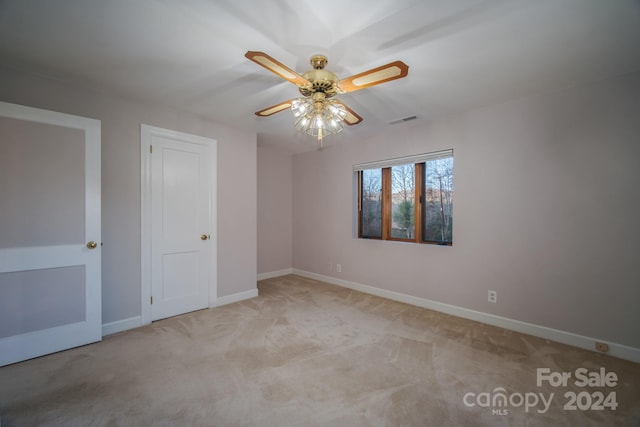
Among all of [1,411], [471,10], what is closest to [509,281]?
[471,10]

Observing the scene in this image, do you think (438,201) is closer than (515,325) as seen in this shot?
No

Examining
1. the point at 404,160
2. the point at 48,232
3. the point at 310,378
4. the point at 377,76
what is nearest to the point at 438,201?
the point at 404,160

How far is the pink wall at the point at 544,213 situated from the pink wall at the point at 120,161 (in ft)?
8.12

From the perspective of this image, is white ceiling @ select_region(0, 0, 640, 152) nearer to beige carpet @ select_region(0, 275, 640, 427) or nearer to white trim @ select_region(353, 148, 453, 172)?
white trim @ select_region(353, 148, 453, 172)

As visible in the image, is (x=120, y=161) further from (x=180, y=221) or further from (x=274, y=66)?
(x=274, y=66)

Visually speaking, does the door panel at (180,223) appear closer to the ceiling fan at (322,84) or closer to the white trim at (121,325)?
the white trim at (121,325)

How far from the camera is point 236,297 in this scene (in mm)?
3832

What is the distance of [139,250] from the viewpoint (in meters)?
3.03

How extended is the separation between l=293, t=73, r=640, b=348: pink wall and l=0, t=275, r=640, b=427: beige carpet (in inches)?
16.0

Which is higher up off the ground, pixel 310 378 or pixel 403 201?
pixel 403 201

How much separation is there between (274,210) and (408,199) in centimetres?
256

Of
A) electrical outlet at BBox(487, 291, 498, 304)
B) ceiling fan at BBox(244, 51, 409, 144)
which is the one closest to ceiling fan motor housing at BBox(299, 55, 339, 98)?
ceiling fan at BBox(244, 51, 409, 144)

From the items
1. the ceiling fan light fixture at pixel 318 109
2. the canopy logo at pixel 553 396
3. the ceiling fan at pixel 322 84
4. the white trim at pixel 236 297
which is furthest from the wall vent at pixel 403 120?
the white trim at pixel 236 297

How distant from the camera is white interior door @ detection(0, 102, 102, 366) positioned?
2.26 m
